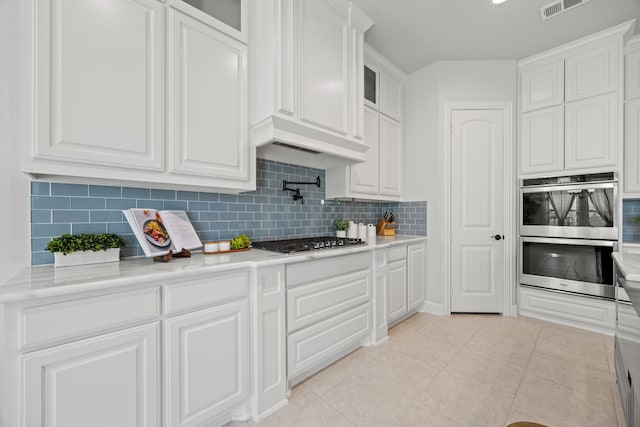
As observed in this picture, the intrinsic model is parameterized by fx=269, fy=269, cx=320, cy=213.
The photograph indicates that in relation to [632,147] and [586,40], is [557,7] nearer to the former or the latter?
[586,40]

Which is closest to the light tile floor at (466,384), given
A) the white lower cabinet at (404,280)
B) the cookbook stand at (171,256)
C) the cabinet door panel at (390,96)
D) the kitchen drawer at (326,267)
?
the white lower cabinet at (404,280)

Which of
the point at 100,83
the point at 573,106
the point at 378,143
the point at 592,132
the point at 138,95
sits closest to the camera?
the point at 100,83

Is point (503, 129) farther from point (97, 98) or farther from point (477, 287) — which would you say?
point (97, 98)

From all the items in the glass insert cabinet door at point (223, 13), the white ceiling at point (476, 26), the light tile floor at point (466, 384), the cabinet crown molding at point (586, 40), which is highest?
the white ceiling at point (476, 26)

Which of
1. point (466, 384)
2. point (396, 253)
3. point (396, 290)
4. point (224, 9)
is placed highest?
point (224, 9)

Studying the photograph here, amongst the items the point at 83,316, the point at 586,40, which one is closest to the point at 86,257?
the point at 83,316

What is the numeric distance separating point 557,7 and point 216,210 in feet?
10.9

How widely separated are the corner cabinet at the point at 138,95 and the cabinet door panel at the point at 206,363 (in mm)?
782

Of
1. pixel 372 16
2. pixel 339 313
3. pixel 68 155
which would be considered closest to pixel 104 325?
pixel 68 155

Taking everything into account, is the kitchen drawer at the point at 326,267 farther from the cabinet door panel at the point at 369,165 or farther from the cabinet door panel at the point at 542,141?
the cabinet door panel at the point at 542,141

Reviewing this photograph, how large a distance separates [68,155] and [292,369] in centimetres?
166

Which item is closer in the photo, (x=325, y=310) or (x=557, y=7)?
(x=325, y=310)

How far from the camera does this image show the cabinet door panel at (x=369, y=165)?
277 cm

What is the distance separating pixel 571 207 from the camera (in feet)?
9.09
